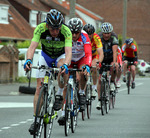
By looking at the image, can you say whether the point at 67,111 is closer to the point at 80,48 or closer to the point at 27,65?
the point at 27,65

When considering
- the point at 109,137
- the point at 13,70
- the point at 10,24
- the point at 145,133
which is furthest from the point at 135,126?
the point at 10,24

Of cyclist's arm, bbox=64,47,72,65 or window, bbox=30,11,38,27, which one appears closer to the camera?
cyclist's arm, bbox=64,47,72,65

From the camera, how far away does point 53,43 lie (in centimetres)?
873

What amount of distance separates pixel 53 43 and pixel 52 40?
0.07 meters

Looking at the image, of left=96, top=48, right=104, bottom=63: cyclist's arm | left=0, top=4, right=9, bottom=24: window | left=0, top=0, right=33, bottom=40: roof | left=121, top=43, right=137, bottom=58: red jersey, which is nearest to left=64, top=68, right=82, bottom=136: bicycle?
left=96, top=48, right=104, bottom=63: cyclist's arm

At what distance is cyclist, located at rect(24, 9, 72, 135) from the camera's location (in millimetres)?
8273

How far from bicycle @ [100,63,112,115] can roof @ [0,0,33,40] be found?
31260 millimetres

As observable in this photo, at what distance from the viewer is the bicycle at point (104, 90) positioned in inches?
515

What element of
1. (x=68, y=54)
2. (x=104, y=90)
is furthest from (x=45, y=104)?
(x=104, y=90)

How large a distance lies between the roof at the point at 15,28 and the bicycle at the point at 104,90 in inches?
1231

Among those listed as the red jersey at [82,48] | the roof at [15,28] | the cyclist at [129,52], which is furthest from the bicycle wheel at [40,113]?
the roof at [15,28]

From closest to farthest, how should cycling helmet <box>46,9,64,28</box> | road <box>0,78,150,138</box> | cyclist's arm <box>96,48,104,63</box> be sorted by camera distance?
Result: cycling helmet <box>46,9,64,28</box> < road <box>0,78,150,138</box> < cyclist's arm <box>96,48,104,63</box>

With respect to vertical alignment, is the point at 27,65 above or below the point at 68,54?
below

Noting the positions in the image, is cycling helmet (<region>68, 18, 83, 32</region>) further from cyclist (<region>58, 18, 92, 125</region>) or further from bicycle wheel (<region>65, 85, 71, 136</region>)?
bicycle wheel (<region>65, 85, 71, 136</region>)
